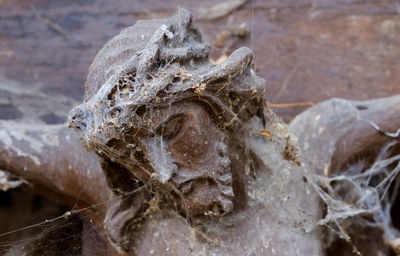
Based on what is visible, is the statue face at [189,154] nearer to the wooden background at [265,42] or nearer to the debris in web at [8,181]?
the debris in web at [8,181]

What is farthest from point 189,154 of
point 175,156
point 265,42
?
point 265,42

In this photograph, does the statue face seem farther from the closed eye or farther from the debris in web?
the debris in web

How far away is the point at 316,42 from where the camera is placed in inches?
67.3

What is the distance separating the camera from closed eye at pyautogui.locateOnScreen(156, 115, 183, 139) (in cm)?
97

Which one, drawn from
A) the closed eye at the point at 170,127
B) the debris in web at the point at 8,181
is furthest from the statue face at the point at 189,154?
the debris in web at the point at 8,181

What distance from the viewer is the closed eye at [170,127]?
0.97 metres

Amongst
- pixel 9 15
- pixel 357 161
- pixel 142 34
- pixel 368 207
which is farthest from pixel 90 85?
pixel 9 15

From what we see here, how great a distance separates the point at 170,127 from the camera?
0.98 meters

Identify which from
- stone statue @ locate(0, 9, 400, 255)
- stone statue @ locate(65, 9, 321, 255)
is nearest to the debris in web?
stone statue @ locate(0, 9, 400, 255)

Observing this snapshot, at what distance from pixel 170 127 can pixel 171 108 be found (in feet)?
0.14

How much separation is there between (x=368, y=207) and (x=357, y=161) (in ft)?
0.59

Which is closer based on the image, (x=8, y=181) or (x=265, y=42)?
(x=8, y=181)

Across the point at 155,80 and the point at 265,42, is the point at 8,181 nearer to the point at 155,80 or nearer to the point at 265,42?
the point at 155,80

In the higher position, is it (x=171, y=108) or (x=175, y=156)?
(x=171, y=108)
